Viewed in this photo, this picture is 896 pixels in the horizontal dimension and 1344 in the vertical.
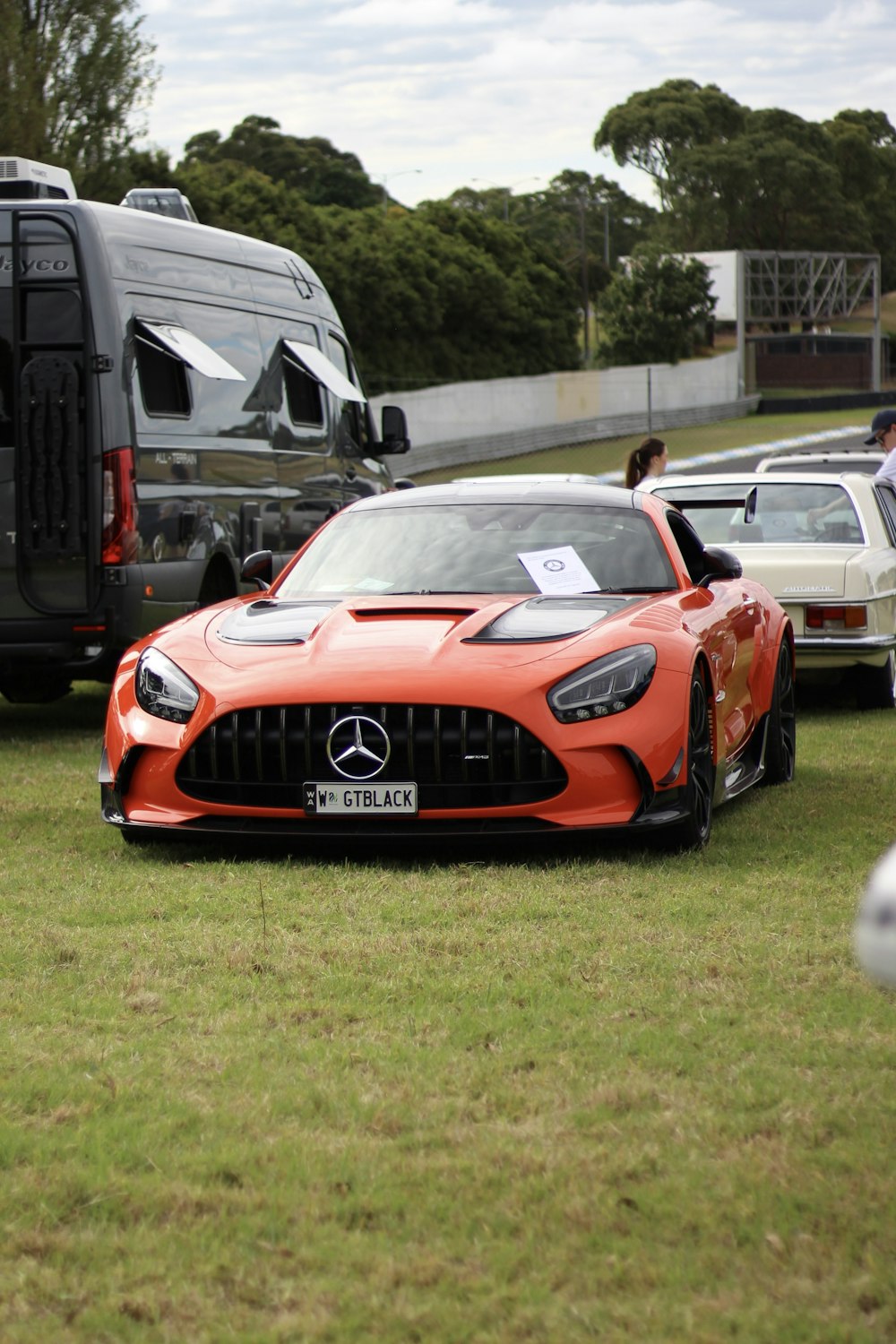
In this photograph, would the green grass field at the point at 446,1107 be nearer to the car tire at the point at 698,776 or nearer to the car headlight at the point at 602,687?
the car tire at the point at 698,776

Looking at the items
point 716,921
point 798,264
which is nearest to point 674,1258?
point 716,921

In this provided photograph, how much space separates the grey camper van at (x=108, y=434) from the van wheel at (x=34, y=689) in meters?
0.11

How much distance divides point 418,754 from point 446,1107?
3.04m

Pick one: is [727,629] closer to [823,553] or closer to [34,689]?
[823,553]

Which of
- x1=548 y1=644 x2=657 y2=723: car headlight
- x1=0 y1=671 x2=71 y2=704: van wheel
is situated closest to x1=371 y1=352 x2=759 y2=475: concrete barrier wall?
x1=0 y1=671 x2=71 y2=704: van wheel

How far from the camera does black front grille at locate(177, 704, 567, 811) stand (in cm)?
718

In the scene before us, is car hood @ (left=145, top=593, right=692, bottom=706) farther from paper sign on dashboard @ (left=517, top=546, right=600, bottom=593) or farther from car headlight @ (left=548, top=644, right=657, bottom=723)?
paper sign on dashboard @ (left=517, top=546, right=600, bottom=593)

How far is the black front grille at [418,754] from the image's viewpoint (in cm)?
718

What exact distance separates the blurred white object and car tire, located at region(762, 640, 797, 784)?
250 inches

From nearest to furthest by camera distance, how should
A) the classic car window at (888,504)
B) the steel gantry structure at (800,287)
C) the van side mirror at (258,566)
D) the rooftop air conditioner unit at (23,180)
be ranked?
the van side mirror at (258,566)
the rooftop air conditioner unit at (23,180)
the classic car window at (888,504)
the steel gantry structure at (800,287)

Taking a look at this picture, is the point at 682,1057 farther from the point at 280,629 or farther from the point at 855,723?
the point at 855,723

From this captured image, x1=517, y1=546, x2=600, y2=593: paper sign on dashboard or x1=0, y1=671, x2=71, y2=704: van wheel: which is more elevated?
x1=517, y1=546, x2=600, y2=593: paper sign on dashboard

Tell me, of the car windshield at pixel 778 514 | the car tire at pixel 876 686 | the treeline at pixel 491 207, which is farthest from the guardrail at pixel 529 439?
the car tire at pixel 876 686

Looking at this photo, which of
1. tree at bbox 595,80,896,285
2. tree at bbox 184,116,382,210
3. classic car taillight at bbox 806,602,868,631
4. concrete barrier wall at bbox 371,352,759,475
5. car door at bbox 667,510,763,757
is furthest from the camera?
tree at bbox 595,80,896,285
